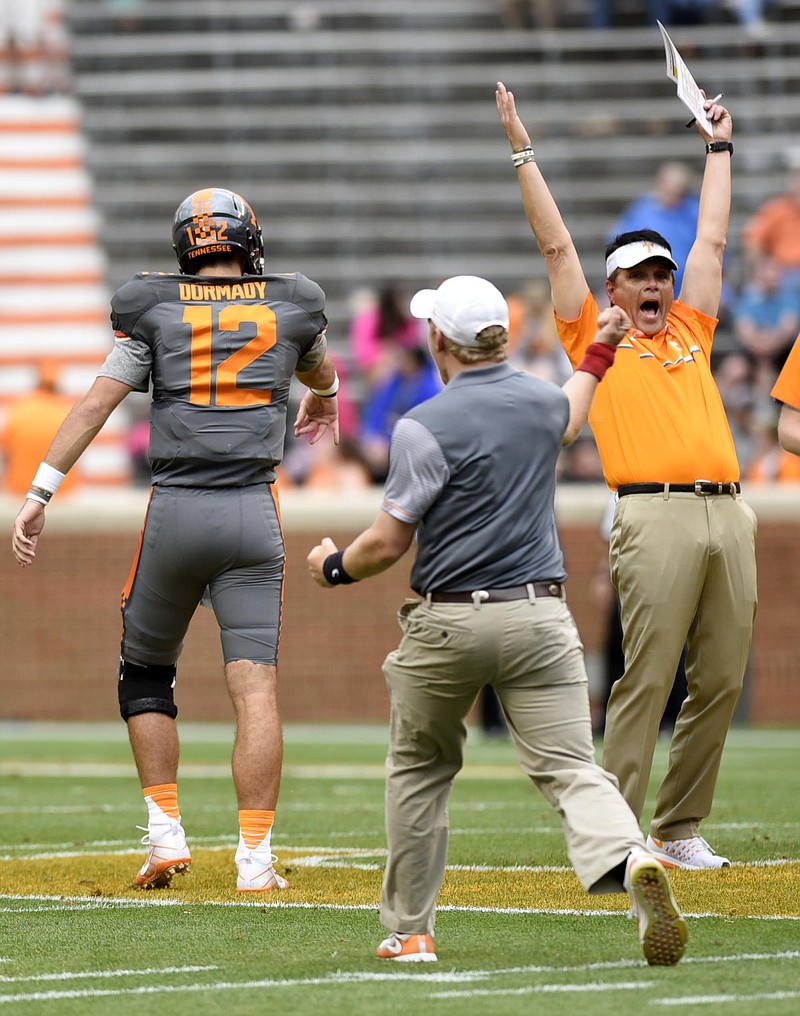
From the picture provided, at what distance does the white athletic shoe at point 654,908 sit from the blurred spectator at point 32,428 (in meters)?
12.5

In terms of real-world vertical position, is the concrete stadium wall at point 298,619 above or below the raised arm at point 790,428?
below

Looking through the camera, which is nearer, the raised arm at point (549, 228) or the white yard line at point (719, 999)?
the white yard line at point (719, 999)

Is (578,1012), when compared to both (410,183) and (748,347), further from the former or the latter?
(410,183)

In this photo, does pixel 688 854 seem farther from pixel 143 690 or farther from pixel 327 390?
pixel 327 390

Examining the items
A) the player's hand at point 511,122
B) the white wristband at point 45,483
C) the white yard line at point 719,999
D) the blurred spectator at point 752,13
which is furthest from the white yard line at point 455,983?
the blurred spectator at point 752,13

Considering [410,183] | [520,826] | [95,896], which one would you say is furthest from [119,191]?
[95,896]

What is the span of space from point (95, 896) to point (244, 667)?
0.92 m

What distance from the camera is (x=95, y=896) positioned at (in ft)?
23.4

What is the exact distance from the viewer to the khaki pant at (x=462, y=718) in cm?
549

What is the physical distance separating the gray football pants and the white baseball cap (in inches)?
72.9

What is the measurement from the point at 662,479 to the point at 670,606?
16.8 inches

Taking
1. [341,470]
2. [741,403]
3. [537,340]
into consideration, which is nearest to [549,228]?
[341,470]

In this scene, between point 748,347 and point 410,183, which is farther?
point 410,183

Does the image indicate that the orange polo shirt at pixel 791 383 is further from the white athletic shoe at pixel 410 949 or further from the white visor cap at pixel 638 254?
the white athletic shoe at pixel 410 949
